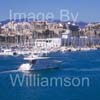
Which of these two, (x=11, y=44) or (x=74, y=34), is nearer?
(x=11, y=44)

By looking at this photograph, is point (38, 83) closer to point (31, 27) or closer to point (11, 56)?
point (11, 56)

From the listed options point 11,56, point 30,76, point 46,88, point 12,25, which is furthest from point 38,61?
point 12,25

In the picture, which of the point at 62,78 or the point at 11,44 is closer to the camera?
the point at 62,78

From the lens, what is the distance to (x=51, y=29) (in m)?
18.9

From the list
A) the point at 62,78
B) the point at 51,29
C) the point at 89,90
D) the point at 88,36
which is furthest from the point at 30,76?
the point at 88,36

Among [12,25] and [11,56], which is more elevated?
[12,25]

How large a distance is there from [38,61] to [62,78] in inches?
68.9

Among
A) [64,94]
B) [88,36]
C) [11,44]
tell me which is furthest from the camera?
[88,36]

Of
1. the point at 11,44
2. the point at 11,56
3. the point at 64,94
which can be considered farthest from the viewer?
the point at 11,44

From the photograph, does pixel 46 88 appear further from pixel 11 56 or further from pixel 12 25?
pixel 12 25

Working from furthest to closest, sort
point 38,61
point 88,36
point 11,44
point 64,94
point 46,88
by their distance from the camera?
point 88,36
point 11,44
point 38,61
point 46,88
point 64,94

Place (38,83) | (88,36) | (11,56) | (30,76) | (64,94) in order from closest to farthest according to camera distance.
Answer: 1. (64,94)
2. (38,83)
3. (30,76)
4. (11,56)
5. (88,36)

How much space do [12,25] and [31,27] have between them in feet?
3.19

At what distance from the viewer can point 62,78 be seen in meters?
8.70
